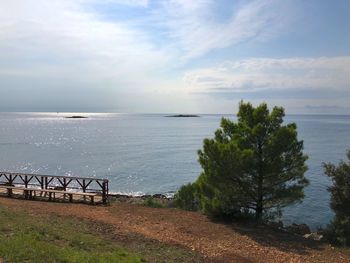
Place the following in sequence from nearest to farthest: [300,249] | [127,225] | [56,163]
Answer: [300,249], [127,225], [56,163]

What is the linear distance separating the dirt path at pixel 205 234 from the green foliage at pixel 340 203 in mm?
2784

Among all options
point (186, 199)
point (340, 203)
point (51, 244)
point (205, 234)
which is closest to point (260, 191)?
point (340, 203)

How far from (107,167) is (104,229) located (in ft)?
168

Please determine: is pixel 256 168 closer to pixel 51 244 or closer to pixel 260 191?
pixel 260 191

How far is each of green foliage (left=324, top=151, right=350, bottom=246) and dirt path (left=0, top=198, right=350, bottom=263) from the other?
2784 millimetres

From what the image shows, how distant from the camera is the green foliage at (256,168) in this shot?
719 inches

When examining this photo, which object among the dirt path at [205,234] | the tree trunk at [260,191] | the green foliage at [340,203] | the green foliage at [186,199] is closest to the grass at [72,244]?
the dirt path at [205,234]

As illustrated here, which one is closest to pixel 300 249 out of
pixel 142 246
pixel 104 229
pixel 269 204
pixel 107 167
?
pixel 269 204

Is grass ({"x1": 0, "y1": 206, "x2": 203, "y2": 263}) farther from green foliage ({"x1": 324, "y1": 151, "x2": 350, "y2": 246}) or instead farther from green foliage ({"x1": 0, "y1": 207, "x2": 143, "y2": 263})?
green foliage ({"x1": 324, "y1": 151, "x2": 350, "y2": 246})

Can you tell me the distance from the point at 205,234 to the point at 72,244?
5.66 meters

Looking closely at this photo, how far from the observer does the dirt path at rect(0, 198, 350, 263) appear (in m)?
13.8

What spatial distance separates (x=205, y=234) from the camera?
15867mm

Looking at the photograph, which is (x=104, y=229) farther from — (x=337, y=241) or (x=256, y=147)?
(x=337, y=241)

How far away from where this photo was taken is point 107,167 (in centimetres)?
6619
